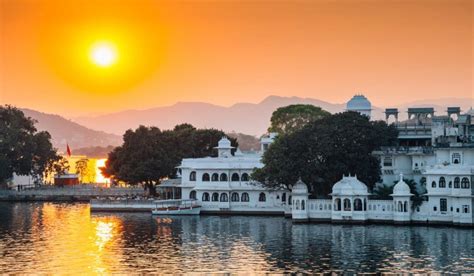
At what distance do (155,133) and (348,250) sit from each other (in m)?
54.6

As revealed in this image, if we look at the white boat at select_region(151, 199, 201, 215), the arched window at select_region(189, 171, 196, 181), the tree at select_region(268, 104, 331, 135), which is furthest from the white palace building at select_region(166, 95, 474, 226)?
the tree at select_region(268, 104, 331, 135)

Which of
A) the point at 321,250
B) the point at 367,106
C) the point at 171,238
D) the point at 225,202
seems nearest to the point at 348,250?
the point at 321,250

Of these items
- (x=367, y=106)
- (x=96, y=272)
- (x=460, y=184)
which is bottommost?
(x=96, y=272)

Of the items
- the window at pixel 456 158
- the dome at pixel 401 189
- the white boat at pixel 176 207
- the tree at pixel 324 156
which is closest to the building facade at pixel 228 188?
the white boat at pixel 176 207

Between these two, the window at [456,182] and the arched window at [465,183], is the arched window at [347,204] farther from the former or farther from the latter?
the arched window at [465,183]

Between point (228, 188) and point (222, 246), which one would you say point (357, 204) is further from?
point (228, 188)

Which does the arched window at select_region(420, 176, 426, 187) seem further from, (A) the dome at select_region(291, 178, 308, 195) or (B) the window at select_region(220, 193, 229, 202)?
(B) the window at select_region(220, 193, 229, 202)

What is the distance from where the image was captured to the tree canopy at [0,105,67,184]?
482ft

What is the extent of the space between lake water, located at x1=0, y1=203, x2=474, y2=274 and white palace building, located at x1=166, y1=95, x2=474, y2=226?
7.08 feet

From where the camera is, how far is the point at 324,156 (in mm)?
102375

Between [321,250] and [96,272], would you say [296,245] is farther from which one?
[96,272]

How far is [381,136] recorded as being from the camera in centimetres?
10681

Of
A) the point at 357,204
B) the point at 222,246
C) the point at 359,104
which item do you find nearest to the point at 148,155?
the point at 359,104

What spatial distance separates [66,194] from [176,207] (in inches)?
1257
